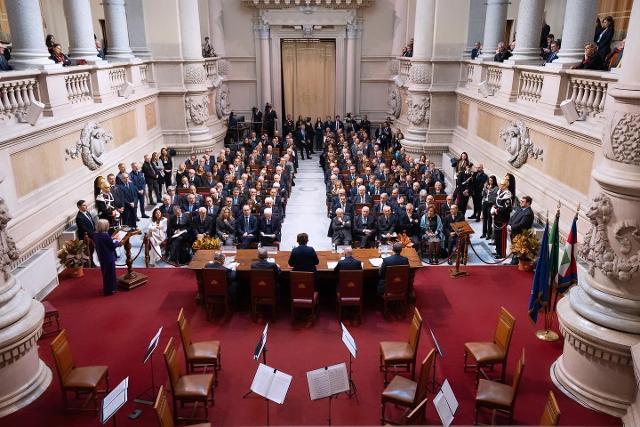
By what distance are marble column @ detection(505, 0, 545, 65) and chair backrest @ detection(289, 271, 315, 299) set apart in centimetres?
816

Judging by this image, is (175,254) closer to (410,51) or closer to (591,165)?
(591,165)

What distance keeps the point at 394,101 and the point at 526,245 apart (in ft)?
46.9

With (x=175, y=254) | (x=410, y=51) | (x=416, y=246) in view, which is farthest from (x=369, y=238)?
(x=410, y=51)

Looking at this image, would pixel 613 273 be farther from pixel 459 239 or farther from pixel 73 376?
pixel 73 376

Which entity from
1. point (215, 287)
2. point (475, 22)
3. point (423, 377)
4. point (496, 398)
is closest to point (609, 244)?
point (496, 398)

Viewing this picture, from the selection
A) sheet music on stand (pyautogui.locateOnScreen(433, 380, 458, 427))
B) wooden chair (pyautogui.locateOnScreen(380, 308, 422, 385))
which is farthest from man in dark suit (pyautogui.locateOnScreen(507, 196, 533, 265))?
sheet music on stand (pyautogui.locateOnScreen(433, 380, 458, 427))

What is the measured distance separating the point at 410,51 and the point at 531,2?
9014 millimetres

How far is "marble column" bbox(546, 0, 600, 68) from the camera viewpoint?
1051 centimetres

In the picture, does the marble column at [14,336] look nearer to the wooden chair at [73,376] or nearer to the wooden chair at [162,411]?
the wooden chair at [73,376]

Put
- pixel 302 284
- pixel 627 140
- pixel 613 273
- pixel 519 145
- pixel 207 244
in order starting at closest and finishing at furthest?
pixel 627 140
pixel 613 273
pixel 302 284
pixel 207 244
pixel 519 145

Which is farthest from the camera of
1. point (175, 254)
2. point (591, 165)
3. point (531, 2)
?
point (531, 2)

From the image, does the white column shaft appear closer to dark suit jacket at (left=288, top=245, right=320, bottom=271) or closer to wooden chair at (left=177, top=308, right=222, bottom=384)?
dark suit jacket at (left=288, top=245, right=320, bottom=271)

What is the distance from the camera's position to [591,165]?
9.38 m

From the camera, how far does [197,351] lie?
6852 millimetres
